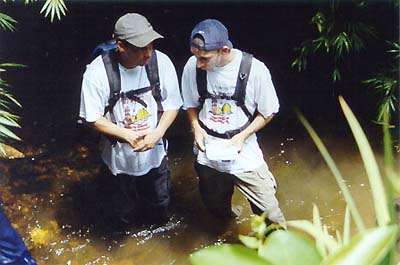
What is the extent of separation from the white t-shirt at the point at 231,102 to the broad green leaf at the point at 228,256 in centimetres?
190

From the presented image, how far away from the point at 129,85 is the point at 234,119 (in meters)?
0.49

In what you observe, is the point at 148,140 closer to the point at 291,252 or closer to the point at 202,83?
the point at 202,83

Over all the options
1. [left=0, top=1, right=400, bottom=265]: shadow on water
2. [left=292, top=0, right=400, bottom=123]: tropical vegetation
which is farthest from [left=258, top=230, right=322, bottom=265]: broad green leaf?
[left=292, top=0, right=400, bottom=123]: tropical vegetation

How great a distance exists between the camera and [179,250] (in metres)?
3.18

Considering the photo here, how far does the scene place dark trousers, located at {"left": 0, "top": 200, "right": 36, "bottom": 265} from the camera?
8.63 feet

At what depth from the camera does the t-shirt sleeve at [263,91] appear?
257 cm

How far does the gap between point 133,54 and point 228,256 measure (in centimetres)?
192

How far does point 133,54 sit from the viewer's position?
2.53m

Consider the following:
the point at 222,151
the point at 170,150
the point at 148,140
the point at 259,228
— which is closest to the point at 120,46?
the point at 148,140

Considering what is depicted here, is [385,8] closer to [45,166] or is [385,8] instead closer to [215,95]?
[215,95]

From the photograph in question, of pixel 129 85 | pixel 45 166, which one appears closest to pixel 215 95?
pixel 129 85

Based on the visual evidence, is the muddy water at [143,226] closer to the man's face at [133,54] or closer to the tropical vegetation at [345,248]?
the man's face at [133,54]

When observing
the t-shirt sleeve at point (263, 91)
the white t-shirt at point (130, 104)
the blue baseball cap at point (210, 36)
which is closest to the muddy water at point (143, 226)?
the white t-shirt at point (130, 104)

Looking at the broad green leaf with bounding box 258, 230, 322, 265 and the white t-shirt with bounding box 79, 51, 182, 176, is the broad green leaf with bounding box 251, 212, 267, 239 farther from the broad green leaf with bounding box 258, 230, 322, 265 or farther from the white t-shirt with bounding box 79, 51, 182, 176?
the white t-shirt with bounding box 79, 51, 182, 176
